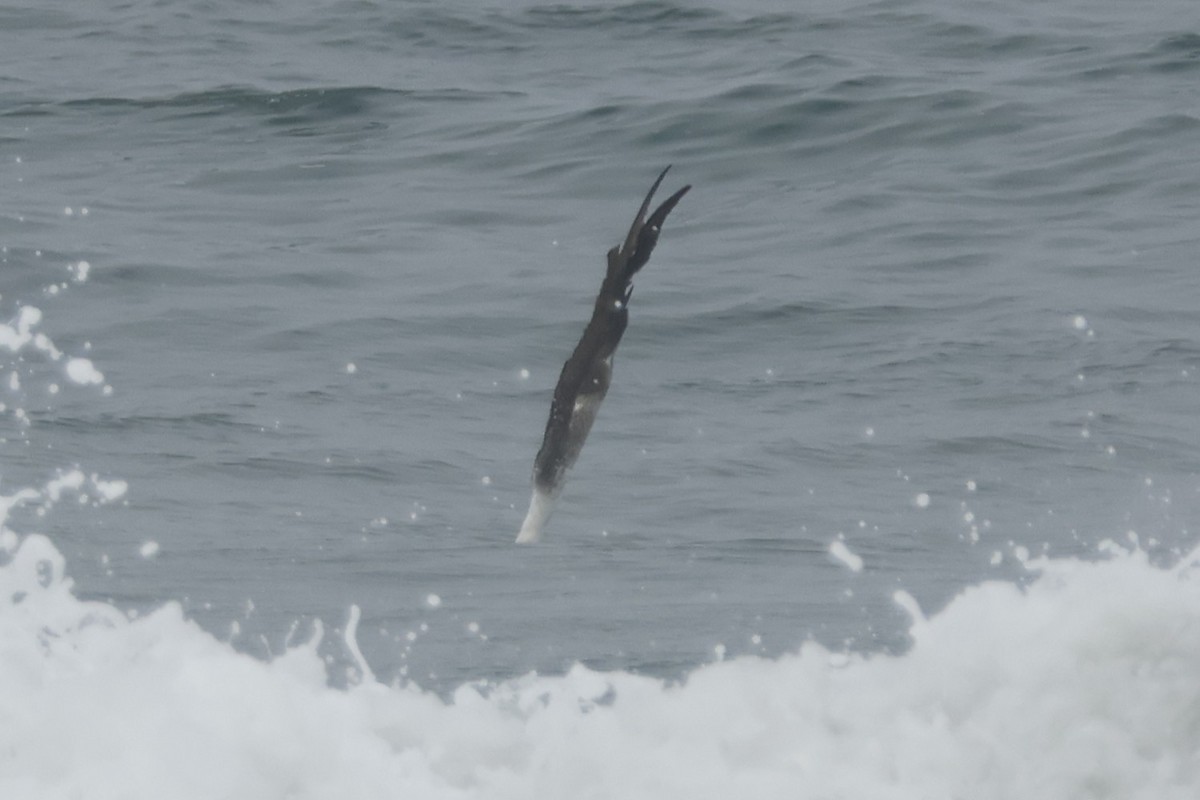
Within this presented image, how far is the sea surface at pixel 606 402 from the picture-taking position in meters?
4.86

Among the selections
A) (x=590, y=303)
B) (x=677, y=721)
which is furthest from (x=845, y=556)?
(x=590, y=303)

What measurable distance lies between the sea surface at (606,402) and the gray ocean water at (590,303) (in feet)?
0.11

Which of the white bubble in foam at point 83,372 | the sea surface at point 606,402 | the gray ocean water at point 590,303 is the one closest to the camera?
the sea surface at point 606,402

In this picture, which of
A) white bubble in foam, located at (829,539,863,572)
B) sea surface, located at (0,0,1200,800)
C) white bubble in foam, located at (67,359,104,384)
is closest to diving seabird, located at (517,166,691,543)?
sea surface, located at (0,0,1200,800)

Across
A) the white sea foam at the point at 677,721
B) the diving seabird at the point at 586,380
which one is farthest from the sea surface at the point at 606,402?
the diving seabird at the point at 586,380

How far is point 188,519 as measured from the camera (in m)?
7.19

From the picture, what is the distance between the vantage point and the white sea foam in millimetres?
4629

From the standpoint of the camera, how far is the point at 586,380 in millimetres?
3496

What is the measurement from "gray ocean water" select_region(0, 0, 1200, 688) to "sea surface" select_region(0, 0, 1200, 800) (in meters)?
0.03

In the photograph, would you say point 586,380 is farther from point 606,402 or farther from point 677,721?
point 606,402

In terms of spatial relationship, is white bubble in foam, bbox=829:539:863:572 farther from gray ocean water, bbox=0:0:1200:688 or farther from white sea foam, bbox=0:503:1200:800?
white sea foam, bbox=0:503:1200:800

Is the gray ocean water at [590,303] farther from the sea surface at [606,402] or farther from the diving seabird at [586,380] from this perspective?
the diving seabird at [586,380]

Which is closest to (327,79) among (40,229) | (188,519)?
(40,229)

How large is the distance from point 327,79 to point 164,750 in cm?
1059
